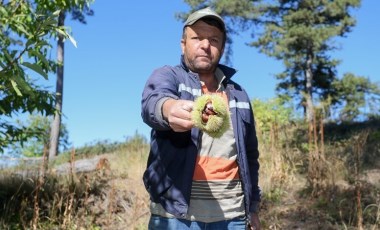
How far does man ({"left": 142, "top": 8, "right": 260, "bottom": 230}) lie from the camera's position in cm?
225

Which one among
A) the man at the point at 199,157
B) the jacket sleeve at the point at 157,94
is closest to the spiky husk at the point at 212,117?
the jacket sleeve at the point at 157,94

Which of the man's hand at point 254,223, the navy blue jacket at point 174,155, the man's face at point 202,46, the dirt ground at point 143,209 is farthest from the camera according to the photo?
the dirt ground at point 143,209

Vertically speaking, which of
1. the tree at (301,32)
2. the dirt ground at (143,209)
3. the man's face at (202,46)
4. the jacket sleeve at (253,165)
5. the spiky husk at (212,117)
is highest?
the tree at (301,32)

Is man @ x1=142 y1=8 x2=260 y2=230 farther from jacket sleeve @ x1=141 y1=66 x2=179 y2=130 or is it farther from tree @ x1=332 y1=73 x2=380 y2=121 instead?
tree @ x1=332 y1=73 x2=380 y2=121

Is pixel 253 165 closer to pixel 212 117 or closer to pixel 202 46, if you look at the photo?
pixel 202 46

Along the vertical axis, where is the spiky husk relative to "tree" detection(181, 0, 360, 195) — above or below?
below

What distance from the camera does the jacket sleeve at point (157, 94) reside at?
5.81ft

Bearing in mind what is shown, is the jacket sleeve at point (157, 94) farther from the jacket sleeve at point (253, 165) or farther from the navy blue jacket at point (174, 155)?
the jacket sleeve at point (253, 165)

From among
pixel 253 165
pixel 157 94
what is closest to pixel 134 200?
pixel 253 165

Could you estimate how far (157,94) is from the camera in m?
1.91

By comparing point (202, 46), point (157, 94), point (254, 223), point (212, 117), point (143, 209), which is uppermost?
point (202, 46)

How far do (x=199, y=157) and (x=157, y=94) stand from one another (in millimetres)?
533

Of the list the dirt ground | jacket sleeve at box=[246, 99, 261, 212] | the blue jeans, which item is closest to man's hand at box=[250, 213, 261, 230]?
jacket sleeve at box=[246, 99, 261, 212]

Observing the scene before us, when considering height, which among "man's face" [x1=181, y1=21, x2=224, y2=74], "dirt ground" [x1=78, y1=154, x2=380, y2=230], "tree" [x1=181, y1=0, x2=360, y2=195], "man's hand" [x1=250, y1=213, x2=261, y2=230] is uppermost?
→ "tree" [x1=181, y1=0, x2=360, y2=195]
